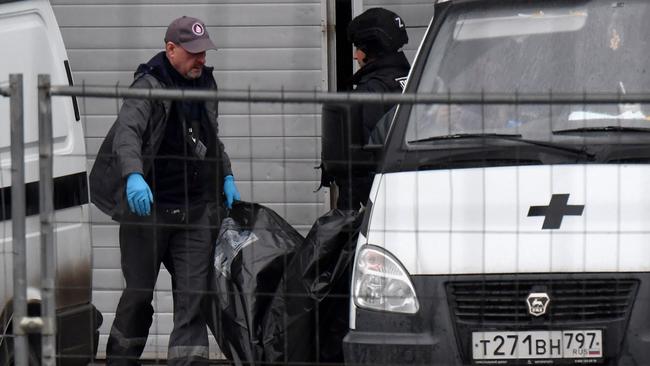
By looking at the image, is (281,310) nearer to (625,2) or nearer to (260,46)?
(625,2)

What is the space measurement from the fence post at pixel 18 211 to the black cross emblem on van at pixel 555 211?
6.68 feet

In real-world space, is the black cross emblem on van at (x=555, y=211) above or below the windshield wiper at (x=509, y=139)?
below

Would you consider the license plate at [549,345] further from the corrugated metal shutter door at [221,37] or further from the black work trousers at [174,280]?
the corrugated metal shutter door at [221,37]

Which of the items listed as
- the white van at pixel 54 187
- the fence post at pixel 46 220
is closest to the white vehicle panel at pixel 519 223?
the fence post at pixel 46 220

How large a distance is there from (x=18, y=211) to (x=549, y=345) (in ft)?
7.09

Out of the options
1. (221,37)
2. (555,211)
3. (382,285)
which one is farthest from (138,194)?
(221,37)

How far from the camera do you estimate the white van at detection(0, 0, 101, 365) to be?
20.8 ft

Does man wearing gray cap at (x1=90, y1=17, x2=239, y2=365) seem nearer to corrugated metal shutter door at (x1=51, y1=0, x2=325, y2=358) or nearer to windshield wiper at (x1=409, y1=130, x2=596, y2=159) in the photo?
windshield wiper at (x1=409, y1=130, x2=596, y2=159)

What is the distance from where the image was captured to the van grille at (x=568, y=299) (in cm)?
559

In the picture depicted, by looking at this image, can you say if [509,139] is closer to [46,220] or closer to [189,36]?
[189,36]

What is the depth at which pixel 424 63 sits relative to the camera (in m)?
6.59

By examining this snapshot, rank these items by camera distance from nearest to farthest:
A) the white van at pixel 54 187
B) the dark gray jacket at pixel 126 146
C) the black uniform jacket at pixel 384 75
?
the white van at pixel 54 187, the dark gray jacket at pixel 126 146, the black uniform jacket at pixel 384 75

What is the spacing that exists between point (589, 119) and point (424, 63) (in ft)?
2.99

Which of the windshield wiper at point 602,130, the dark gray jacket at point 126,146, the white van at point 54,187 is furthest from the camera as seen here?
the dark gray jacket at point 126,146
